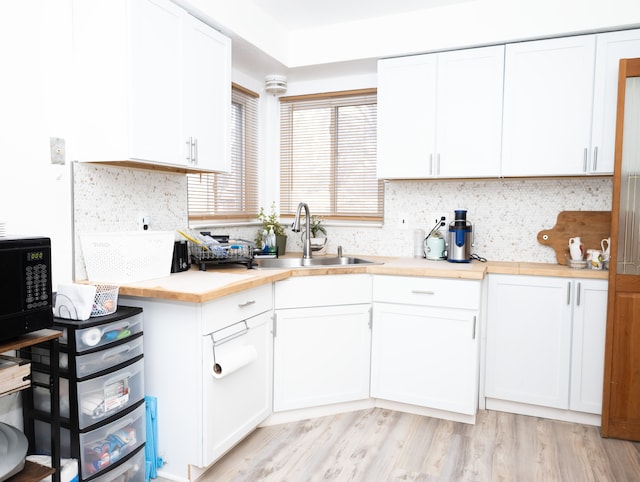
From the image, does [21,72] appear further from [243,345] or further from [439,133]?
[439,133]

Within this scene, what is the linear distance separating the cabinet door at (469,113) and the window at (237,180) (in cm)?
146

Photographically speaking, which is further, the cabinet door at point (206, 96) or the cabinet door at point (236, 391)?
the cabinet door at point (206, 96)

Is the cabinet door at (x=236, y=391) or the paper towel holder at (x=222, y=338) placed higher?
the paper towel holder at (x=222, y=338)

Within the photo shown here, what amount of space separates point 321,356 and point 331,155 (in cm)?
166

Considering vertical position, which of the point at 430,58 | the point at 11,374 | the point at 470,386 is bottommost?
the point at 470,386

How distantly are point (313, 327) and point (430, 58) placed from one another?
1.86 meters

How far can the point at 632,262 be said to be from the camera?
251 cm

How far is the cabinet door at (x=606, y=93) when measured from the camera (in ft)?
8.64

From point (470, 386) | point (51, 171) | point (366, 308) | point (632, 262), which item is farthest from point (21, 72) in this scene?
point (632, 262)

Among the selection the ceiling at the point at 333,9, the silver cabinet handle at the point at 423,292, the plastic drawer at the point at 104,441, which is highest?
the ceiling at the point at 333,9

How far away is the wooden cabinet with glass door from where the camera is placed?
249cm

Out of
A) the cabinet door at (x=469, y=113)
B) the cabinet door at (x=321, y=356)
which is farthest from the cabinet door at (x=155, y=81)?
the cabinet door at (x=469, y=113)

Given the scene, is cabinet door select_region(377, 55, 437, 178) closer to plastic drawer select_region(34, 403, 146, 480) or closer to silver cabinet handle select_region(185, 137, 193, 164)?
silver cabinet handle select_region(185, 137, 193, 164)

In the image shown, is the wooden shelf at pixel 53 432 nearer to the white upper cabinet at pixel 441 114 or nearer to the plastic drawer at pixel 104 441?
the plastic drawer at pixel 104 441
